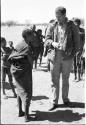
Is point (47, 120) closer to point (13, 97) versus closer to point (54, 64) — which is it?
point (54, 64)

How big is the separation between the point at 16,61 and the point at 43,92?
7.93ft

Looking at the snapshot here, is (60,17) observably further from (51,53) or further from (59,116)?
(59,116)

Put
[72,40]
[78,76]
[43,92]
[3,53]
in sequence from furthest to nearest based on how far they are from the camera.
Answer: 1. [78,76]
2. [43,92]
3. [3,53]
4. [72,40]

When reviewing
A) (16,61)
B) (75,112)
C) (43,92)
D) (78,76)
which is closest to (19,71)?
(16,61)

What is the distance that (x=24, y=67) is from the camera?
604 cm

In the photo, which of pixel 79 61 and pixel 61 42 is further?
pixel 79 61

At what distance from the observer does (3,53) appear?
7582mm

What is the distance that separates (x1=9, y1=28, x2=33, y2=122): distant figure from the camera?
595cm

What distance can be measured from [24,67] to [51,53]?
799mm

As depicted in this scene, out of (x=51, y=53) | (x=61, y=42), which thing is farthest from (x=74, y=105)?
(x=61, y=42)

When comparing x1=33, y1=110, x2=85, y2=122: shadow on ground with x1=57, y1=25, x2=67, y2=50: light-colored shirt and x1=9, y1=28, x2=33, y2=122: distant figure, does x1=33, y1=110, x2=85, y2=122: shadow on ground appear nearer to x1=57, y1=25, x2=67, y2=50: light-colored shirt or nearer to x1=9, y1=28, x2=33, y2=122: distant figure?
x1=9, y1=28, x2=33, y2=122: distant figure

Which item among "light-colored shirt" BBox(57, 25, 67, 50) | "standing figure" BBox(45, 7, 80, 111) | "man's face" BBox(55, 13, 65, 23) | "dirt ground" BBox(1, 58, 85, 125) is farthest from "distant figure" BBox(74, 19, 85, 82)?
"man's face" BBox(55, 13, 65, 23)

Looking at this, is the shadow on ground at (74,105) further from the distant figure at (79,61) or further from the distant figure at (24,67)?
the distant figure at (79,61)

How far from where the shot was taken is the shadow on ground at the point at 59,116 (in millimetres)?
6195
